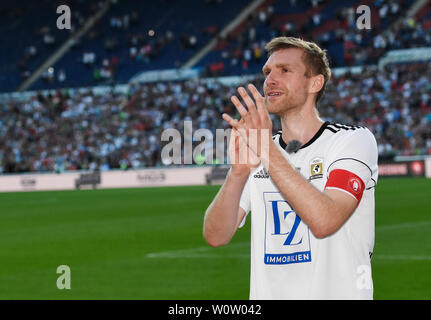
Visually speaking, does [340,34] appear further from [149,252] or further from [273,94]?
[273,94]

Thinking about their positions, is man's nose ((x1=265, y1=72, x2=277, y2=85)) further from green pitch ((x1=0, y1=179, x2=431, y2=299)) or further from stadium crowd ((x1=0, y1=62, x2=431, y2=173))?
stadium crowd ((x1=0, y1=62, x2=431, y2=173))

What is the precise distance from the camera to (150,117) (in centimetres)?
4212

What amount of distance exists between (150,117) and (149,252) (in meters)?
28.4

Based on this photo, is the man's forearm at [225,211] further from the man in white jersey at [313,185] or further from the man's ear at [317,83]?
the man's ear at [317,83]

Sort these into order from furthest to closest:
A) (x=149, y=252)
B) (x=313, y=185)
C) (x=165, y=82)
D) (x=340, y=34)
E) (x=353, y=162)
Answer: (x=165, y=82) < (x=340, y=34) < (x=149, y=252) < (x=353, y=162) < (x=313, y=185)

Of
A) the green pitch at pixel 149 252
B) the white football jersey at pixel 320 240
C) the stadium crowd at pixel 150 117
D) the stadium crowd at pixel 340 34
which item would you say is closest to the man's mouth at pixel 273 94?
the white football jersey at pixel 320 240

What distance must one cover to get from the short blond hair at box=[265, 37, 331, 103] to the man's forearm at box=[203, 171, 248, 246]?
64 cm

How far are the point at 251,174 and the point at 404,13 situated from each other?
39792 mm

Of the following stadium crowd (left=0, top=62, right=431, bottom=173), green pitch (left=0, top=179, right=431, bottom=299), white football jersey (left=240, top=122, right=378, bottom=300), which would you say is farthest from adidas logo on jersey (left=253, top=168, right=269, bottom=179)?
stadium crowd (left=0, top=62, right=431, bottom=173)

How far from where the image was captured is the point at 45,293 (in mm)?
10281

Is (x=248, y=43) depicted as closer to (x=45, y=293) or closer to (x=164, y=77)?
(x=164, y=77)

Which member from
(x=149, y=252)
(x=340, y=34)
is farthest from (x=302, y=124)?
(x=340, y=34)

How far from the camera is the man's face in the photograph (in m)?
3.93
